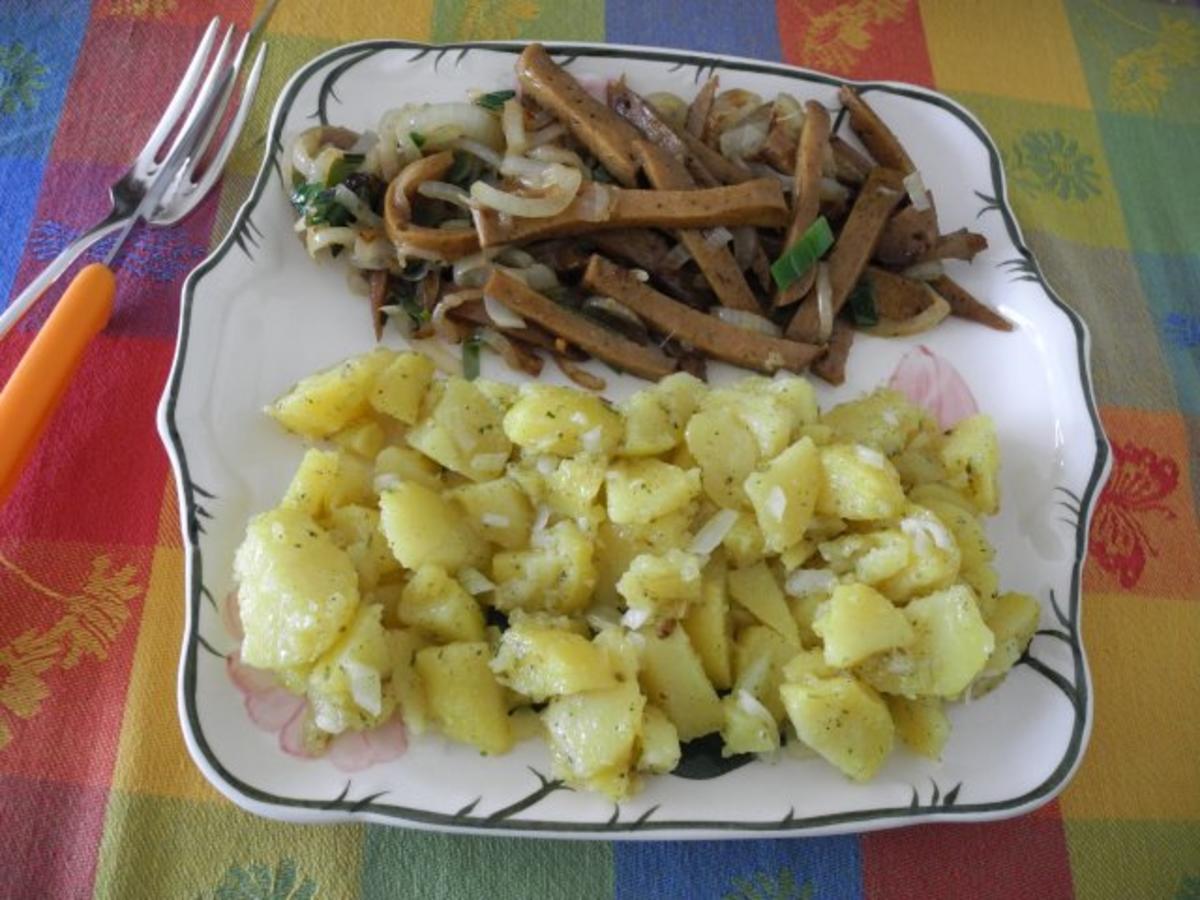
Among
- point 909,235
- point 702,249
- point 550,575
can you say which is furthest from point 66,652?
point 909,235

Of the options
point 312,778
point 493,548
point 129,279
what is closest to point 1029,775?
point 493,548

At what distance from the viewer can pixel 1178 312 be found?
8.45 feet

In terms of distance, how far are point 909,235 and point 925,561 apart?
3.07ft

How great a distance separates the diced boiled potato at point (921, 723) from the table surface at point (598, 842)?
9.3 inches

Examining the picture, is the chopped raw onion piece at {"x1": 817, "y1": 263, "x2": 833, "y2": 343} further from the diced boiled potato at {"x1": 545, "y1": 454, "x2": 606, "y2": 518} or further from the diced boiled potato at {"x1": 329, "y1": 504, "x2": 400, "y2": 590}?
the diced boiled potato at {"x1": 329, "y1": 504, "x2": 400, "y2": 590}

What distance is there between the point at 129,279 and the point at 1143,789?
2302mm

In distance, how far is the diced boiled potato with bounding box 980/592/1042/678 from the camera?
1.71 metres

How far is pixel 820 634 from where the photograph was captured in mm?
1580

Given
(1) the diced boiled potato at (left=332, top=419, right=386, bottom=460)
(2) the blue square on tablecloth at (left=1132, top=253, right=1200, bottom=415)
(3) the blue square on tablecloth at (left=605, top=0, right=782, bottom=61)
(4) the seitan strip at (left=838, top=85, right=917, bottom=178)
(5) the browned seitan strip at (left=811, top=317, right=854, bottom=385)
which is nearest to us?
(1) the diced boiled potato at (left=332, top=419, right=386, bottom=460)

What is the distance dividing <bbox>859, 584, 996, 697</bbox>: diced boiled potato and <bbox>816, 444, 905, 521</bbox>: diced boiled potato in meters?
0.17

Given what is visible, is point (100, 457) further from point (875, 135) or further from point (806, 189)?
point (875, 135)

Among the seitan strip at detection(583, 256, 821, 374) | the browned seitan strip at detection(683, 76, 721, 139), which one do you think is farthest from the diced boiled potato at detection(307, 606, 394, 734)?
the browned seitan strip at detection(683, 76, 721, 139)

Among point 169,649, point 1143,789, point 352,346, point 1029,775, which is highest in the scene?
point 352,346

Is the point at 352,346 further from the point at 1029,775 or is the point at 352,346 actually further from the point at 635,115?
the point at 1029,775
